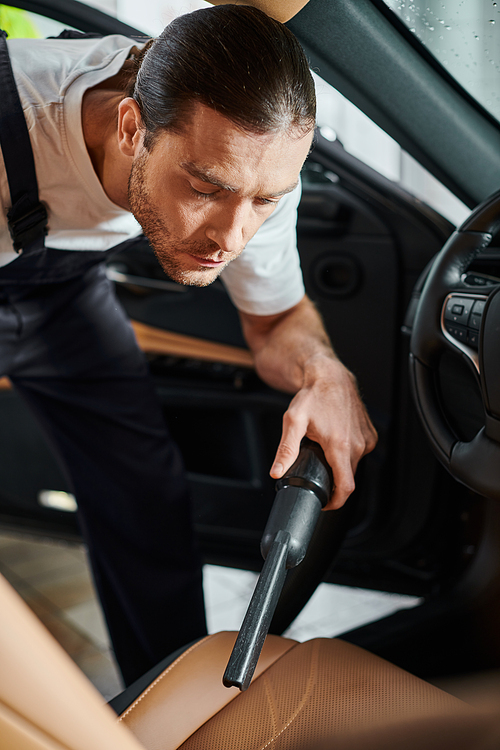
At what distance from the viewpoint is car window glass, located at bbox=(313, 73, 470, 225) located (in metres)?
0.88

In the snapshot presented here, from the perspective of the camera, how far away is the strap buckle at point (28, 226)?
2.77 feet

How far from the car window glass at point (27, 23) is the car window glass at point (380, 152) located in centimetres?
47

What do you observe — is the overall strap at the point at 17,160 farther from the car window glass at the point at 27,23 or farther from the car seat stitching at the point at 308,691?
the car seat stitching at the point at 308,691

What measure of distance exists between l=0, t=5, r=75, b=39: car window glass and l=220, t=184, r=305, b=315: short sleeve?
46 cm

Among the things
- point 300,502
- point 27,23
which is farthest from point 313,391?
point 27,23

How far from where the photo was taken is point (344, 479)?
733 mm

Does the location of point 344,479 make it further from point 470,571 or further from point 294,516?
point 470,571

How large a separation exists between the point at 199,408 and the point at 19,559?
32.4 inches

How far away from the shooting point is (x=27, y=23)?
104cm

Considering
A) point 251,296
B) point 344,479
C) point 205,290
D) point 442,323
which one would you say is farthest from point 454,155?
point 205,290

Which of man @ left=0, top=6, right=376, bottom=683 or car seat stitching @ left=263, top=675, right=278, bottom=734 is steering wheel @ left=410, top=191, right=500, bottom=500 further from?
car seat stitching @ left=263, top=675, right=278, bottom=734

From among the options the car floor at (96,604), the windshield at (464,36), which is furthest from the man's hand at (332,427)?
the car floor at (96,604)

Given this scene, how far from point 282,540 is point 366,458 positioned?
279mm

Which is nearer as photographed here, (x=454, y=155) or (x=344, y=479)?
(x=344, y=479)
